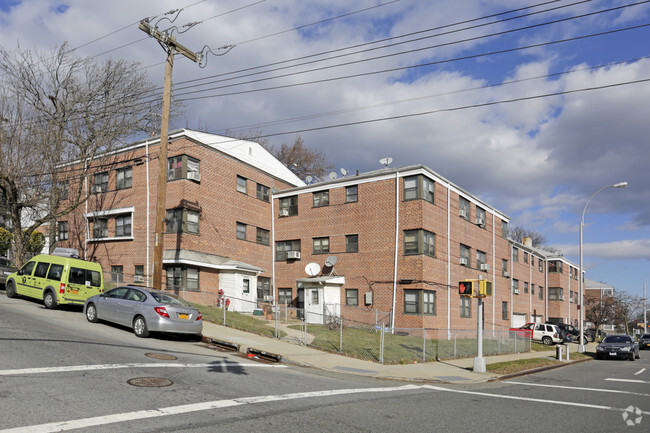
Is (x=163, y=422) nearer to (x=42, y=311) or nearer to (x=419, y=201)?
(x=42, y=311)

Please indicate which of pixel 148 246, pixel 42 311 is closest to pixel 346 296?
pixel 148 246

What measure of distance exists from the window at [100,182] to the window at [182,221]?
6903 mm

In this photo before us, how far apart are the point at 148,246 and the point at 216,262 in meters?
4.37

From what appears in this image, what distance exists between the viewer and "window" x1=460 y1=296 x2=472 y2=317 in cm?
3381

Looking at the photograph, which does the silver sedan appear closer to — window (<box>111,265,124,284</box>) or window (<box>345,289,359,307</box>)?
window (<box>111,265,124,284</box>)

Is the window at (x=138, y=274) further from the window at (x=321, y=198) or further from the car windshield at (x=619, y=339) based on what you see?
the car windshield at (x=619, y=339)

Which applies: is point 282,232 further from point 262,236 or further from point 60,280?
point 60,280

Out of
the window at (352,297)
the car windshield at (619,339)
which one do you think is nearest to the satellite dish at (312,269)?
the window at (352,297)

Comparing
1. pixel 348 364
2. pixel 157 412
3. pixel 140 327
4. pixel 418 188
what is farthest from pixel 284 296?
pixel 157 412

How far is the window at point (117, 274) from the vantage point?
30.7 meters

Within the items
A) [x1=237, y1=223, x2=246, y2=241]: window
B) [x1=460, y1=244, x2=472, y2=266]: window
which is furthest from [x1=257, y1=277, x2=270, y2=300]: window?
[x1=460, y1=244, x2=472, y2=266]: window

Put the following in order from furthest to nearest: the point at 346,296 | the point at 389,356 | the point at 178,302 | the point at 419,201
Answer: the point at 346,296
the point at 419,201
the point at 389,356
the point at 178,302

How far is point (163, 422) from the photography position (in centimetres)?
676

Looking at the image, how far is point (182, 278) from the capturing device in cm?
2858
